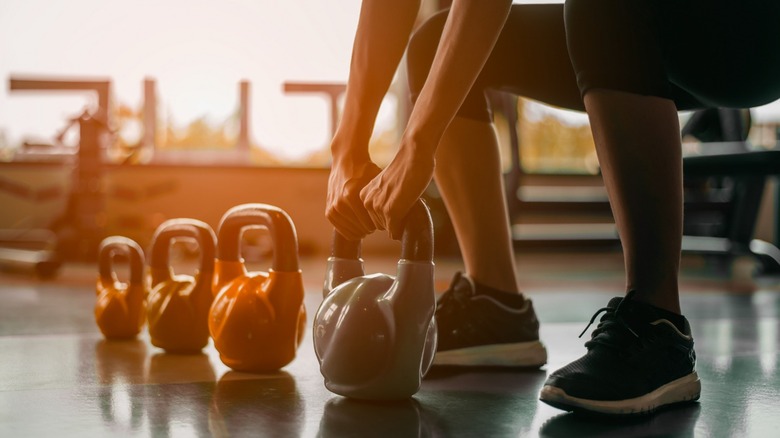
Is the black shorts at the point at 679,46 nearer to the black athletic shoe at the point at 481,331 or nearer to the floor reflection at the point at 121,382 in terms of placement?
the black athletic shoe at the point at 481,331

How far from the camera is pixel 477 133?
1.27 m

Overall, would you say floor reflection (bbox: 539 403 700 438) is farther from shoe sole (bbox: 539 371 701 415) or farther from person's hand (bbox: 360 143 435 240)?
person's hand (bbox: 360 143 435 240)

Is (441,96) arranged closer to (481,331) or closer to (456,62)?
(456,62)

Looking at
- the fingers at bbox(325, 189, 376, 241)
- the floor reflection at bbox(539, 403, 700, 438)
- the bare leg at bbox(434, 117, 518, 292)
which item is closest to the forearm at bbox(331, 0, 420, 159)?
the fingers at bbox(325, 189, 376, 241)

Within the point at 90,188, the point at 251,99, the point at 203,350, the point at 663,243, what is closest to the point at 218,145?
the point at 251,99

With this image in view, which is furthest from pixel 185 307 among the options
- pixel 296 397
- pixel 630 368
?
pixel 630 368

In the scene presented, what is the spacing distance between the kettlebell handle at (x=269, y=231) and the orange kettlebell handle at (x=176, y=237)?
57 millimetres

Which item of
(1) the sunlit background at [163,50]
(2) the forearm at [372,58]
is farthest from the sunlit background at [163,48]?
(2) the forearm at [372,58]

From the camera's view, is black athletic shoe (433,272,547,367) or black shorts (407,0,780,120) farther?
black athletic shoe (433,272,547,367)

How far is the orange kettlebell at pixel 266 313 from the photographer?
1.12 metres

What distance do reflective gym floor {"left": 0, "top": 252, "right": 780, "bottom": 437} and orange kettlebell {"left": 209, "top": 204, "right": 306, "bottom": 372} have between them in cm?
3

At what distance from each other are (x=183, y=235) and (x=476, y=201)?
560mm

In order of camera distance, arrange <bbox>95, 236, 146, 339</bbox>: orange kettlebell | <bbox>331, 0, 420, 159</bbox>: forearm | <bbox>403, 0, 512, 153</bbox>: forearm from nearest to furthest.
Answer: <bbox>403, 0, 512, 153</bbox>: forearm → <bbox>331, 0, 420, 159</bbox>: forearm → <bbox>95, 236, 146, 339</bbox>: orange kettlebell

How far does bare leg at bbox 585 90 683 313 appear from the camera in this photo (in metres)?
0.93
